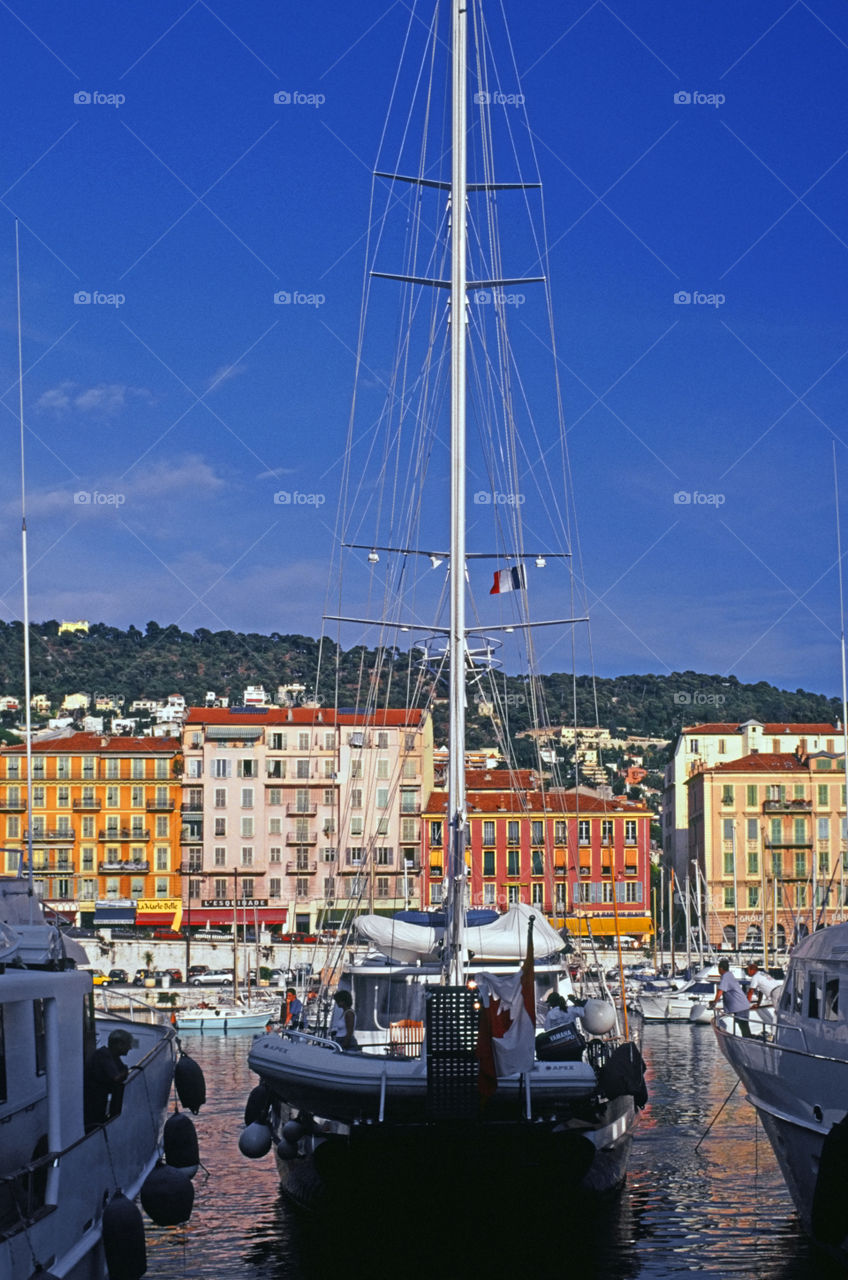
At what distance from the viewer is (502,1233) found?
63.2 ft

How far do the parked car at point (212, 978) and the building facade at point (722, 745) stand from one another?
44052 millimetres

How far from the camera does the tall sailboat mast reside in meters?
22.9

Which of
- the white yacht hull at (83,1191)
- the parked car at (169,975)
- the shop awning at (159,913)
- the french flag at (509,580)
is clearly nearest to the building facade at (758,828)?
the shop awning at (159,913)

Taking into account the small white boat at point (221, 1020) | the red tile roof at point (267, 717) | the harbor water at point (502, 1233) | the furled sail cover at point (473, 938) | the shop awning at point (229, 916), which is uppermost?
the red tile roof at point (267, 717)

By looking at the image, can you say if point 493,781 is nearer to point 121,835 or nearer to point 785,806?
point 785,806

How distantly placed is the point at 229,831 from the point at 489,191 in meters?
77.2

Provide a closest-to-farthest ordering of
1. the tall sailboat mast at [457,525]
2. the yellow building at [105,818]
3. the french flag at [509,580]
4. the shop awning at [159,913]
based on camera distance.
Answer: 1. the tall sailboat mast at [457,525]
2. the french flag at [509,580]
3. the shop awning at [159,913]
4. the yellow building at [105,818]

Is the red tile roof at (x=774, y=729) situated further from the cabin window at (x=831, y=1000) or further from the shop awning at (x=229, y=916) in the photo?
the cabin window at (x=831, y=1000)

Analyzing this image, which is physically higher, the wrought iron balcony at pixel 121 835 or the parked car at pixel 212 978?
the wrought iron balcony at pixel 121 835

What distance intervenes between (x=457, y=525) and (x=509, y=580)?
3.38 metres

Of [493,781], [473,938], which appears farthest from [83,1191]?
[493,781]

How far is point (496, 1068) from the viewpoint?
63.4ft

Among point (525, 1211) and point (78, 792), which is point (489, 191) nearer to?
point (525, 1211)

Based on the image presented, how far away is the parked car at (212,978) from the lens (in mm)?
83169
